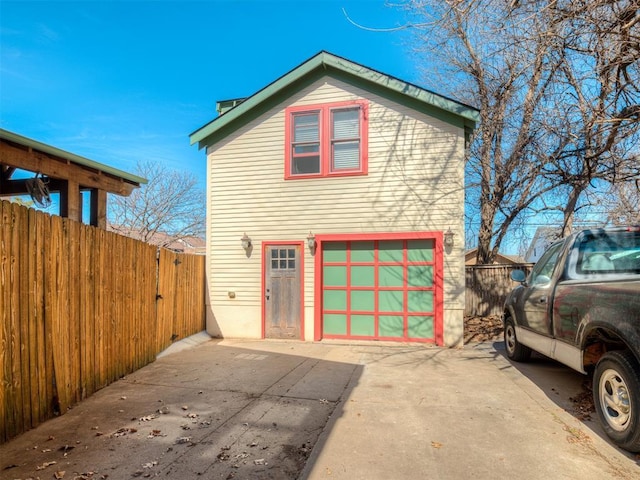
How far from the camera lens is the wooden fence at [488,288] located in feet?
36.2

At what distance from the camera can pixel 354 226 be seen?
7820mm

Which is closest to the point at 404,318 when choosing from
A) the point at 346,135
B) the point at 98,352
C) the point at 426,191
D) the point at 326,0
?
the point at 426,191

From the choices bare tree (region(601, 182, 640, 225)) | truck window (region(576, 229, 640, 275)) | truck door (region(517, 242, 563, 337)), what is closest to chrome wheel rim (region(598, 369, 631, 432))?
truck door (region(517, 242, 563, 337))

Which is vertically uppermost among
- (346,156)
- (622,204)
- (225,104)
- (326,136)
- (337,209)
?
(225,104)

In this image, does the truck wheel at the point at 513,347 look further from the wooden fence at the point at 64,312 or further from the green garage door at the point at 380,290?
the wooden fence at the point at 64,312

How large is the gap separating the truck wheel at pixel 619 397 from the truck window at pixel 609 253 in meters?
1.40

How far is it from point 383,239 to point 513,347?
3090mm

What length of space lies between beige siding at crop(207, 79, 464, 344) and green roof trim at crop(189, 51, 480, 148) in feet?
0.57

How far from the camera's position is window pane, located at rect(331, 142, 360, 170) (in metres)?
8.01

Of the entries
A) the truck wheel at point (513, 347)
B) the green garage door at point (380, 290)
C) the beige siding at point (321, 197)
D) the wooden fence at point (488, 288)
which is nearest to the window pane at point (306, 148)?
the beige siding at point (321, 197)

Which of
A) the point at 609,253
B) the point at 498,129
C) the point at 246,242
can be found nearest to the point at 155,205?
the point at 246,242

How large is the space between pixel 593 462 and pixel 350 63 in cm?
764

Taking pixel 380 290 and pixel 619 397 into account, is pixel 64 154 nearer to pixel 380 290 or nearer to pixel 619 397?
pixel 380 290

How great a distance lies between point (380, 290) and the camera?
7742 mm
